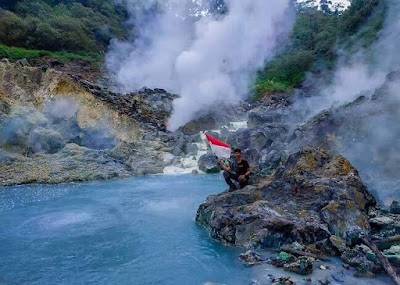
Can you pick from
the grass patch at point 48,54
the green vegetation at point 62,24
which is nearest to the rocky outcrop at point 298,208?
the grass patch at point 48,54

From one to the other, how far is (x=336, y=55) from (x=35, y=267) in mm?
33884

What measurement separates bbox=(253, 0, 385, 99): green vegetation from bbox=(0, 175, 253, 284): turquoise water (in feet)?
82.8

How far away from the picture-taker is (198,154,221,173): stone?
1623 centimetres

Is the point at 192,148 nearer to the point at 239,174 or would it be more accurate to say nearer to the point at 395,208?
the point at 239,174

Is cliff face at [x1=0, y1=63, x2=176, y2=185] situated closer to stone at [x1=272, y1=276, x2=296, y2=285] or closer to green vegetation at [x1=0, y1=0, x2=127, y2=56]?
stone at [x1=272, y1=276, x2=296, y2=285]

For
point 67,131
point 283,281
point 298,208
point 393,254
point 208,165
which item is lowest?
point 283,281

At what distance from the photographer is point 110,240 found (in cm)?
788

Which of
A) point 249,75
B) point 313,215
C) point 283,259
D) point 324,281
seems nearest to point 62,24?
point 249,75

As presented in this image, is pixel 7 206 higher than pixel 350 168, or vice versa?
pixel 350 168

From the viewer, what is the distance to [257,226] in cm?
717

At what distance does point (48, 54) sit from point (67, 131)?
57.9 feet

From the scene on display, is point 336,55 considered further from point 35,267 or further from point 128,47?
point 35,267

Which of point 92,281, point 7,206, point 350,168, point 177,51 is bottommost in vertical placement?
point 92,281

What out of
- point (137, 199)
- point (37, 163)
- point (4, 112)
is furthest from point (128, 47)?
point (137, 199)
